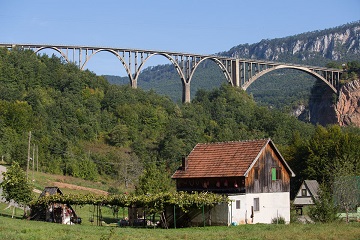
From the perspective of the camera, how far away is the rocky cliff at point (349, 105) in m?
139

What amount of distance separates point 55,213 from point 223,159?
479 inches

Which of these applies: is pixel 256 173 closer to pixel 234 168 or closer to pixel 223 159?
pixel 234 168

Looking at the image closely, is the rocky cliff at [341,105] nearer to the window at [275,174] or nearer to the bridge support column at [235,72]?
the bridge support column at [235,72]

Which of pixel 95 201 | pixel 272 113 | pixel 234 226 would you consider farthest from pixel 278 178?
pixel 272 113

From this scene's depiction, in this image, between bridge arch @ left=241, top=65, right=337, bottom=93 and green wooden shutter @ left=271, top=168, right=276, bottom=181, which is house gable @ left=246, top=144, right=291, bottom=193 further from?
bridge arch @ left=241, top=65, right=337, bottom=93

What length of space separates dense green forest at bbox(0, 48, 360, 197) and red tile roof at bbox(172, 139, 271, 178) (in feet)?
88.2

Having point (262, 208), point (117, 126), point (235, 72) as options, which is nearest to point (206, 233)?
point (262, 208)

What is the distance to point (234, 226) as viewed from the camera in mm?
43031

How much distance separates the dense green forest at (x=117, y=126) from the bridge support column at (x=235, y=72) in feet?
5.03

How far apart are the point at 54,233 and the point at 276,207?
1844 cm

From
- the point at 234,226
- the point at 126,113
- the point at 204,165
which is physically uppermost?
the point at 126,113

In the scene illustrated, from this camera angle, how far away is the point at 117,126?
103812 mm

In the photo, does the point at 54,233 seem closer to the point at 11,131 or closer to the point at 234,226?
the point at 234,226

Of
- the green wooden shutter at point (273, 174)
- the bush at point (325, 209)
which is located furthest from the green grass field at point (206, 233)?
the green wooden shutter at point (273, 174)
